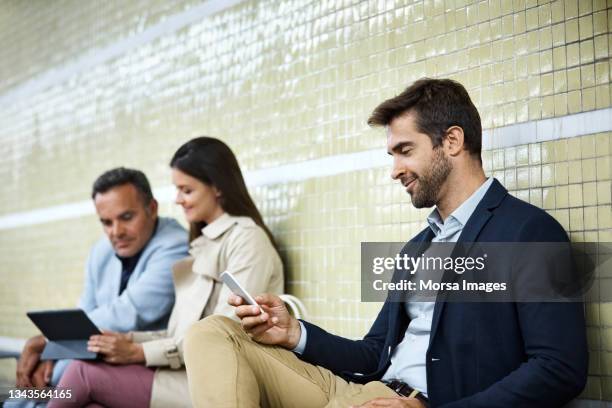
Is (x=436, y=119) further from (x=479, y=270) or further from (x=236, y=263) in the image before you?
(x=236, y=263)

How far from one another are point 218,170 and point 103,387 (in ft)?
3.85

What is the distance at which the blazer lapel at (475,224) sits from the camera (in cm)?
273

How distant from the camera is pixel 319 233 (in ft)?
14.3

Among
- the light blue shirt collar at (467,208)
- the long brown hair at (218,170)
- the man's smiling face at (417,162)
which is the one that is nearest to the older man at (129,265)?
the long brown hair at (218,170)

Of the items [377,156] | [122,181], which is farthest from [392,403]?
[122,181]

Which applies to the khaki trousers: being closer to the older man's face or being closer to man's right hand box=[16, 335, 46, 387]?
the older man's face

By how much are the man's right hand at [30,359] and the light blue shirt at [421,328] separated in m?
2.41

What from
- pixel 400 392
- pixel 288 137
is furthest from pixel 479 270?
pixel 288 137

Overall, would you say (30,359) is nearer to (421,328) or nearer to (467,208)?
(421,328)

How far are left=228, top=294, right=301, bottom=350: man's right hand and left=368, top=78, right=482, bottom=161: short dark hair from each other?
781 mm

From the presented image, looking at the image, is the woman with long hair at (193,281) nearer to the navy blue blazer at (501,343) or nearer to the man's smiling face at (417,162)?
the navy blue blazer at (501,343)

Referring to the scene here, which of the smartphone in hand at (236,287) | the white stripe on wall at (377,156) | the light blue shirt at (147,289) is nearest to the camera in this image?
the smartphone in hand at (236,287)

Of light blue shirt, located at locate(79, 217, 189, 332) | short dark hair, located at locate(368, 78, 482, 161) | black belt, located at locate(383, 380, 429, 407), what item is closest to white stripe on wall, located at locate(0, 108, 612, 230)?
short dark hair, located at locate(368, 78, 482, 161)

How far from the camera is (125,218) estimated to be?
4.83 m
